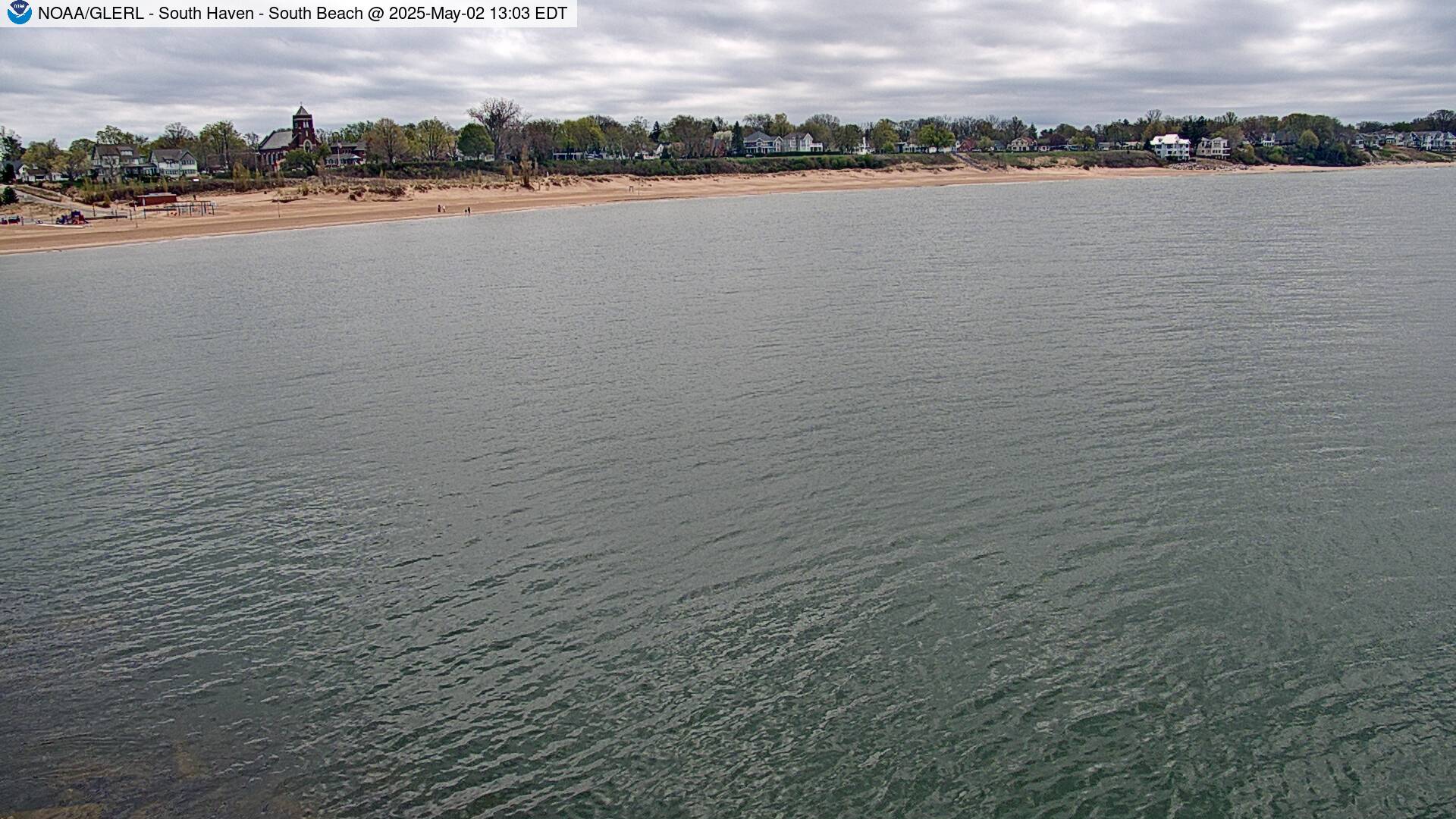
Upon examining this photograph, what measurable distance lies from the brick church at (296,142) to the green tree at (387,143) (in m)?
Result: 24.0

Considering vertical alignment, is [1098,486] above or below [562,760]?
above

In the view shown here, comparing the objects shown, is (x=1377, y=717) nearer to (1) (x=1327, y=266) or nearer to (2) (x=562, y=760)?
(2) (x=562, y=760)

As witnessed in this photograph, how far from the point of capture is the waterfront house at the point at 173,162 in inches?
6319

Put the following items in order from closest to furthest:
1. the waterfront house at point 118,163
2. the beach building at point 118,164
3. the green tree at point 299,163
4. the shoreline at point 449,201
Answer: the shoreline at point 449,201
the green tree at point 299,163
the waterfront house at point 118,163
the beach building at point 118,164

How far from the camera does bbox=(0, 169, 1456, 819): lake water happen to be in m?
11.4

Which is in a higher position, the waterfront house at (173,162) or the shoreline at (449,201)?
the waterfront house at (173,162)

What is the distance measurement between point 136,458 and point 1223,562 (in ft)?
72.3

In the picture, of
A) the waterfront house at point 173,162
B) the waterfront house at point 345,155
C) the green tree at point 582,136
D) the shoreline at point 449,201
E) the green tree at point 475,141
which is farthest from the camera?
the green tree at point 582,136

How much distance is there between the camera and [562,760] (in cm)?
1160

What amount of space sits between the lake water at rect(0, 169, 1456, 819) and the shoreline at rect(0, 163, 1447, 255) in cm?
5886

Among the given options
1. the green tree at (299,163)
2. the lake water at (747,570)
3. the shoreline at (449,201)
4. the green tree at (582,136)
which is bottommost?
the lake water at (747,570)

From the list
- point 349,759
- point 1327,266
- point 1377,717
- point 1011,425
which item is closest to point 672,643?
point 349,759

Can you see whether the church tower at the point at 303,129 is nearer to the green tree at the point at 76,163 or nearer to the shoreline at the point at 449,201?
the green tree at the point at 76,163

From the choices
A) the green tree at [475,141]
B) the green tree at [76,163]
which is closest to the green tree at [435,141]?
the green tree at [475,141]
